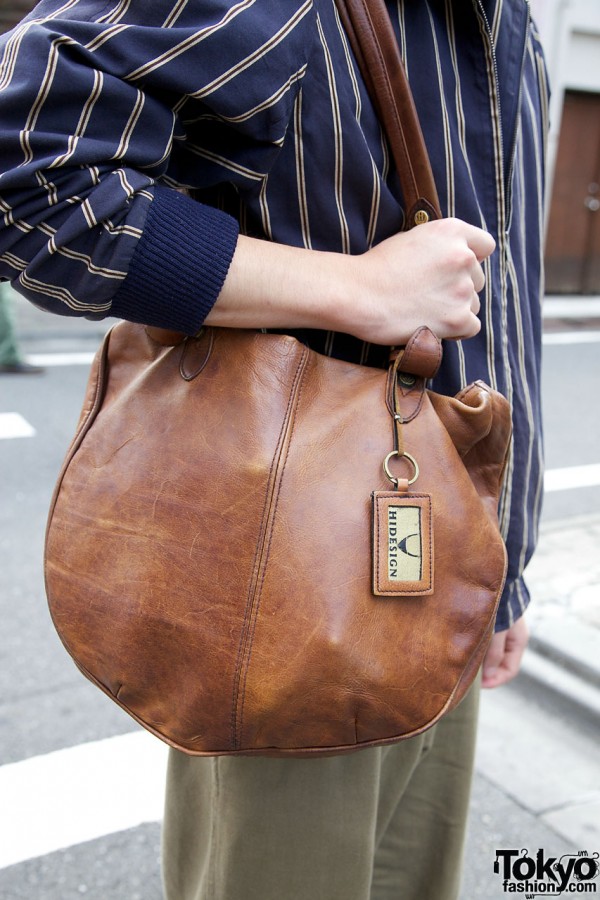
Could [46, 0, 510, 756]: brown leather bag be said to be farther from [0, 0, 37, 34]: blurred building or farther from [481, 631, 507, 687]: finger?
[0, 0, 37, 34]: blurred building

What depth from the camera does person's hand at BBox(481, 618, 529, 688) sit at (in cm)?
140

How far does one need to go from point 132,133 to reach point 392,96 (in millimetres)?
292

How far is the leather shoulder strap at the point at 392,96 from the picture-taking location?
3.04 ft

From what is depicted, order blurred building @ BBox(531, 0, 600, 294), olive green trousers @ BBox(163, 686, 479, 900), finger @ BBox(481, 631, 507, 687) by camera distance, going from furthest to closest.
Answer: blurred building @ BBox(531, 0, 600, 294), finger @ BBox(481, 631, 507, 687), olive green trousers @ BBox(163, 686, 479, 900)

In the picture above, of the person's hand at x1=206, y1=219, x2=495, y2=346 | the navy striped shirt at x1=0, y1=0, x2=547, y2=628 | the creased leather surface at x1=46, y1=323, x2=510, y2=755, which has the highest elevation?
the navy striped shirt at x1=0, y1=0, x2=547, y2=628

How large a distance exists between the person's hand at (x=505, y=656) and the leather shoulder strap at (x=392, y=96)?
729 millimetres

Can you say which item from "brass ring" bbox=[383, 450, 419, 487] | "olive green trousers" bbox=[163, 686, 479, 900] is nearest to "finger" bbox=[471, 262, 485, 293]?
"brass ring" bbox=[383, 450, 419, 487]

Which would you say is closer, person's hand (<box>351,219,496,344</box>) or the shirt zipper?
person's hand (<box>351,219,496,344</box>)

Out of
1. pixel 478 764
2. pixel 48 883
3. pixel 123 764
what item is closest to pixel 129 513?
pixel 48 883

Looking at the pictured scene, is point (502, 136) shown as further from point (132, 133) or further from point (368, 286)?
point (132, 133)

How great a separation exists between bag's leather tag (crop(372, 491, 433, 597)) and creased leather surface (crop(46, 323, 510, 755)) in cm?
1

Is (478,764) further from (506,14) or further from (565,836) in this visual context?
(506,14)

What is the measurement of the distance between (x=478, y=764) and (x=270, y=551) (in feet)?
5.87

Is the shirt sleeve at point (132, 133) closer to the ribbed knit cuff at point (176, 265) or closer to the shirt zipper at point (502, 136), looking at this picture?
the ribbed knit cuff at point (176, 265)
